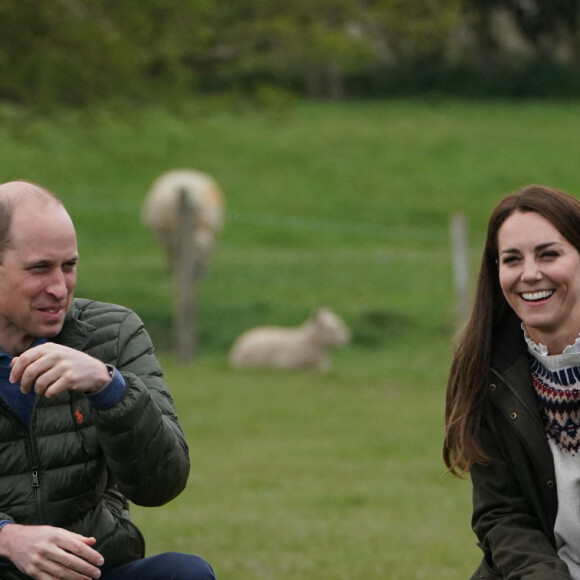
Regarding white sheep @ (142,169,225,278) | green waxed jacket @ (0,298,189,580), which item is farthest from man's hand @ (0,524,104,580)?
white sheep @ (142,169,225,278)

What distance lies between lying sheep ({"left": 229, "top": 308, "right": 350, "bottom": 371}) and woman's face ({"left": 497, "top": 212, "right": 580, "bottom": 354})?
11.1 m

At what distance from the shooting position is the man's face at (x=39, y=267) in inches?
132

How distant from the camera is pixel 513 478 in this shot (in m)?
3.75

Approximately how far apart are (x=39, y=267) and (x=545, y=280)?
1.29m

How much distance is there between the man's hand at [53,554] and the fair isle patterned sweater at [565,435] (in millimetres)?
1203

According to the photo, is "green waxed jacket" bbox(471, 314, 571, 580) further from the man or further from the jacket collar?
the jacket collar

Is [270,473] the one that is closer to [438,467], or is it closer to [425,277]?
[438,467]

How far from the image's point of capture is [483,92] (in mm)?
42344

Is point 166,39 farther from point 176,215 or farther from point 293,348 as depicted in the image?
point 293,348

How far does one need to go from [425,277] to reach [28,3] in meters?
6.96

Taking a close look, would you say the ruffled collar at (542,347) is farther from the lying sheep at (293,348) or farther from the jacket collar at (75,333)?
the lying sheep at (293,348)

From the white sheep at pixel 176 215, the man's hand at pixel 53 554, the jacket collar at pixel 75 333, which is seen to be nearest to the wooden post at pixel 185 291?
the white sheep at pixel 176 215

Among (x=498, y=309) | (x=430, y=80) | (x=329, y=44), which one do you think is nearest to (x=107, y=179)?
(x=329, y=44)

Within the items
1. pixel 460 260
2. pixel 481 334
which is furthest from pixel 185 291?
pixel 481 334
